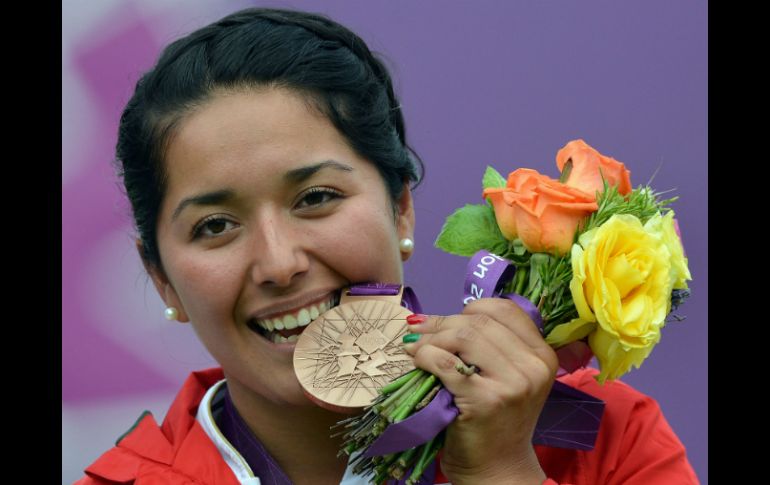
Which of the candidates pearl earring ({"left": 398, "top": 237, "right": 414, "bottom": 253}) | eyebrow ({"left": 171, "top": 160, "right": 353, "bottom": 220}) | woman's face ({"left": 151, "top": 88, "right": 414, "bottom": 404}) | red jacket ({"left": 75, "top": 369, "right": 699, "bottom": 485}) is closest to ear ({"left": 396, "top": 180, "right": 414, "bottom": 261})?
pearl earring ({"left": 398, "top": 237, "right": 414, "bottom": 253})

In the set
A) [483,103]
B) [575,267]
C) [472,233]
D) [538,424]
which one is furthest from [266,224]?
[483,103]

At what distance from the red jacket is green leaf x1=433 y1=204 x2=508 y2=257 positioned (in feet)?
1.80

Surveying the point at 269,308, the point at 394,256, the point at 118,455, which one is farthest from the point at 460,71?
the point at 118,455

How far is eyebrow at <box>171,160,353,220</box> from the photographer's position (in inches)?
83.4

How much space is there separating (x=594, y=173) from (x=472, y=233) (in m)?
0.30

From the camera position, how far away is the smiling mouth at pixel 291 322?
2168 mm

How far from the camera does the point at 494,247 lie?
2.12 m

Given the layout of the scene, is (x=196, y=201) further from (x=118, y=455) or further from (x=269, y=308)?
(x=118, y=455)

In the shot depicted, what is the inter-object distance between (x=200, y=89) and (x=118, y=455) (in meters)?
0.96

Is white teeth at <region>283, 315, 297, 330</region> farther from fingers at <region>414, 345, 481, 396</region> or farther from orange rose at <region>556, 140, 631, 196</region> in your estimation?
orange rose at <region>556, 140, 631, 196</region>

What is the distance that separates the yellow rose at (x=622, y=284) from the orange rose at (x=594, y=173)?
174 millimetres

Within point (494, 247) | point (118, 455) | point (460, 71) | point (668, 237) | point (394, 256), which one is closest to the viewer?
point (668, 237)

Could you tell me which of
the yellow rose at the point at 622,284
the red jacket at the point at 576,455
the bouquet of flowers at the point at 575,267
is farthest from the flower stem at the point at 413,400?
the red jacket at the point at 576,455

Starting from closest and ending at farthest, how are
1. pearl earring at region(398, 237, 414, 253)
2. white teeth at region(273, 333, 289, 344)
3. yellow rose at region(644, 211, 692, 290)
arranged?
1. yellow rose at region(644, 211, 692, 290)
2. white teeth at region(273, 333, 289, 344)
3. pearl earring at region(398, 237, 414, 253)
